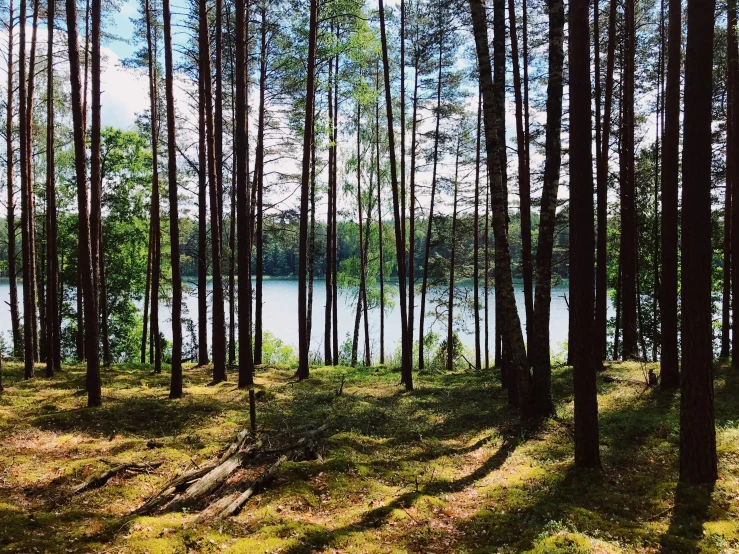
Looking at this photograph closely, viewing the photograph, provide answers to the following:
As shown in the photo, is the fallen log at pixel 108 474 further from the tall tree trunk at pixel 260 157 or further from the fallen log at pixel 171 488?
the tall tree trunk at pixel 260 157

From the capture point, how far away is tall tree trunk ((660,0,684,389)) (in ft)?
29.0

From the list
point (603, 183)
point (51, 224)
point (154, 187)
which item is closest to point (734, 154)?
point (603, 183)

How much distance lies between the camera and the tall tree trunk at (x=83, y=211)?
8.22 metres

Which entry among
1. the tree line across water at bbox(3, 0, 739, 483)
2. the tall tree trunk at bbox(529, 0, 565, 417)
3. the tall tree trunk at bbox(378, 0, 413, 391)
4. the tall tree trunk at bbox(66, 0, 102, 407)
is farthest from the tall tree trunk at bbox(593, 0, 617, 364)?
the tall tree trunk at bbox(66, 0, 102, 407)

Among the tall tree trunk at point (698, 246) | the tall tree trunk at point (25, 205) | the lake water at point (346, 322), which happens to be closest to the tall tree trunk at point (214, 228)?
the tall tree trunk at point (25, 205)

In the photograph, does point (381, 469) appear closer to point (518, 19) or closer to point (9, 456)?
point (9, 456)

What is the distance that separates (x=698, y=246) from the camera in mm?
4727

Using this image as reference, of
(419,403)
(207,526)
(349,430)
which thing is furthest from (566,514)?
(419,403)

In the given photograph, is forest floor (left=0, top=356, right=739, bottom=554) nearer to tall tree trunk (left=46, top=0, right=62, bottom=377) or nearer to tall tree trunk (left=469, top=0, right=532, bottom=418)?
tall tree trunk (left=469, top=0, right=532, bottom=418)

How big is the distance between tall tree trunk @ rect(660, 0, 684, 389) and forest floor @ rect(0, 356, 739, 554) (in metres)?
1.21

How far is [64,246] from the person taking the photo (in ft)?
74.1

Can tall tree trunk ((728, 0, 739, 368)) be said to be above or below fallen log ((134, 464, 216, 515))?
above

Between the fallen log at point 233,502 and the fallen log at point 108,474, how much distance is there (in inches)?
63.8

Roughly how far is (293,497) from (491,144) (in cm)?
635
